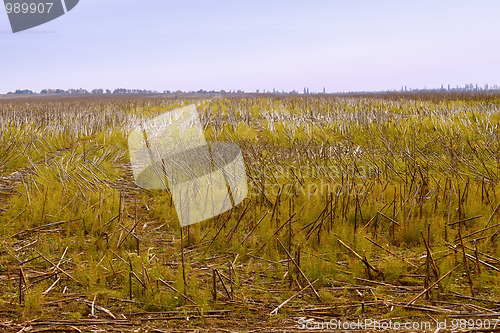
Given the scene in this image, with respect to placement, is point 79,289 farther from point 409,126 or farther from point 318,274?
point 409,126

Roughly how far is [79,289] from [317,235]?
75.6 inches

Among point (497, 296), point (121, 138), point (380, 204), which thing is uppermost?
point (121, 138)

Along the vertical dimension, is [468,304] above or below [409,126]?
below

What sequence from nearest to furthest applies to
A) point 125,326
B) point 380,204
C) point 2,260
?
point 125,326
point 2,260
point 380,204

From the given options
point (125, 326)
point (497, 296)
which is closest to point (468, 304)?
point (497, 296)

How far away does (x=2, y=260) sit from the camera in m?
3.35

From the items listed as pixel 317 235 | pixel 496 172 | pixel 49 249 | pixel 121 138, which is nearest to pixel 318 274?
pixel 317 235

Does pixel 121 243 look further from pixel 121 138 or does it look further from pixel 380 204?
pixel 121 138

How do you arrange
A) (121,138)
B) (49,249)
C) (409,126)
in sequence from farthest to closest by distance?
(409,126)
(121,138)
(49,249)

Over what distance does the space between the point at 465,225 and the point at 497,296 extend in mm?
1292

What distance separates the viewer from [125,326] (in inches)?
94.6

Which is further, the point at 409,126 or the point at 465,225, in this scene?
the point at 409,126

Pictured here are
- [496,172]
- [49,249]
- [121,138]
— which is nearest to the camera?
[49,249]

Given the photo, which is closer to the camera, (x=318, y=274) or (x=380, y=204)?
(x=318, y=274)
